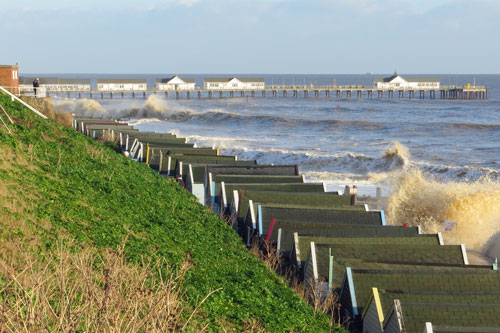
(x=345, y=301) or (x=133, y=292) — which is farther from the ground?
(x=133, y=292)

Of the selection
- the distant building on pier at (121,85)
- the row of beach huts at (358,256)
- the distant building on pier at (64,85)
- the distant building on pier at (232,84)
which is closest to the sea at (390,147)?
the row of beach huts at (358,256)

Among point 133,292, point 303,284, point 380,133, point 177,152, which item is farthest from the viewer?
point 380,133

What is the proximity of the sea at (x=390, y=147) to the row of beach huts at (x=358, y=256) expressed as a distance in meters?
6.92

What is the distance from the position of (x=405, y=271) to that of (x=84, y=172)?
9.83 meters

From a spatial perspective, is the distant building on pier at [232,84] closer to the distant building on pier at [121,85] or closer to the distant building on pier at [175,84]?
the distant building on pier at [175,84]

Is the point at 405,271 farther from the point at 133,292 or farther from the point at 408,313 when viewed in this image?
the point at 133,292

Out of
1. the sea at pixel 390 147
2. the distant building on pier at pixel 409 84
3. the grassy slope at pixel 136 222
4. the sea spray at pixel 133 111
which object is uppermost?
the distant building on pier at pixel 409 84

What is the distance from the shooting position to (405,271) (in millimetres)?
14625

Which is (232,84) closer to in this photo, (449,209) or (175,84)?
(175,84)

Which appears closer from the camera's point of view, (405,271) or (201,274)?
(201,274)

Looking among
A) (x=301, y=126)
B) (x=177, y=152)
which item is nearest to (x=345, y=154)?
(x=177, y=152)

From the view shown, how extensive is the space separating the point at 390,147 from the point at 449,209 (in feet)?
93.9

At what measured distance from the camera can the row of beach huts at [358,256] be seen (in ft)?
41.2

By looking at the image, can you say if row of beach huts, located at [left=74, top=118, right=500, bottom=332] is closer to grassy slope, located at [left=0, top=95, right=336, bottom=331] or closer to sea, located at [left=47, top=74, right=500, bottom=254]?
grassy slope, located at [left=0, top=95, right=336, bottom=331]
